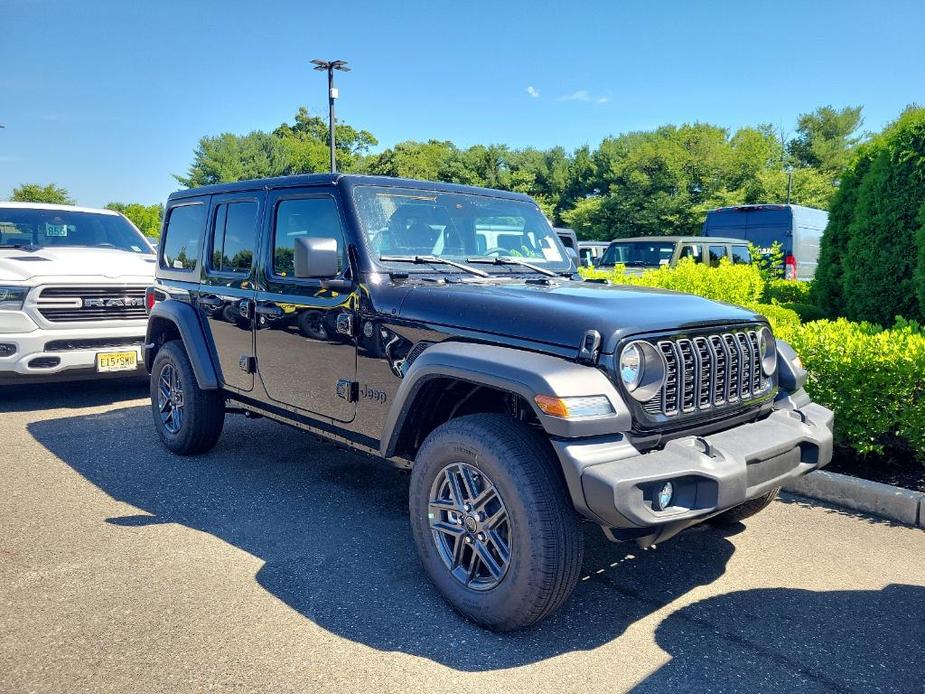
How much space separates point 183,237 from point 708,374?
4.18 m

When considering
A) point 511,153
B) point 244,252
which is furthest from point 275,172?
point 244,252

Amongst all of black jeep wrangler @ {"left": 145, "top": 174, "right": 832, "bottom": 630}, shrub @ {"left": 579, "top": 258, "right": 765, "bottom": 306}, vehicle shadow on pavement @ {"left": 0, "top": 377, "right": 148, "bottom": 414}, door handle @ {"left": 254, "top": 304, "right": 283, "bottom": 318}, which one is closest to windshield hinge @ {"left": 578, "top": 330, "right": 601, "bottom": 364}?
black jeep wrangler @ {"left": 145, "top": 174, "right": 832, "bottom": 630}

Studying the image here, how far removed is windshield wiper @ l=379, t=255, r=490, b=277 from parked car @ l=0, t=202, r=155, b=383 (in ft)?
14.3

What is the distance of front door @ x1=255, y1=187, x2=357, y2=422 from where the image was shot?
393 centimetres

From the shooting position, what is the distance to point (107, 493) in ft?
15.7

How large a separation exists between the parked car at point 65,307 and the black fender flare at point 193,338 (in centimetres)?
196

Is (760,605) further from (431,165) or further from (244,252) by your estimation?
(431,165)

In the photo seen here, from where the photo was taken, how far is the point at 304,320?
13.7 ft

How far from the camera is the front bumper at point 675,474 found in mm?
2668

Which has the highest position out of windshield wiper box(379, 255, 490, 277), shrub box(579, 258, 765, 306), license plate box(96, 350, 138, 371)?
windshield wiper box(379, 255, 490, 277)

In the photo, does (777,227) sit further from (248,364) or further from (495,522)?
(495,522)

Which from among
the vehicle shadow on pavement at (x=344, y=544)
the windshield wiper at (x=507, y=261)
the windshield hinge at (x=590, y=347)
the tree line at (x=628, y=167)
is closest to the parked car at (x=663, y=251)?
the vehicle shadow on pavement at (x=344, y=544)

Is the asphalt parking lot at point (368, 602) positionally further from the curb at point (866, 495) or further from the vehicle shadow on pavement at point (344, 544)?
the curb at point (866, 495)

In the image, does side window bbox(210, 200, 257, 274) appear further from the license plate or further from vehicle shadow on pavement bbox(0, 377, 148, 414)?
vehicle shadow on pavement bbox(0, 377, 148, 414)
